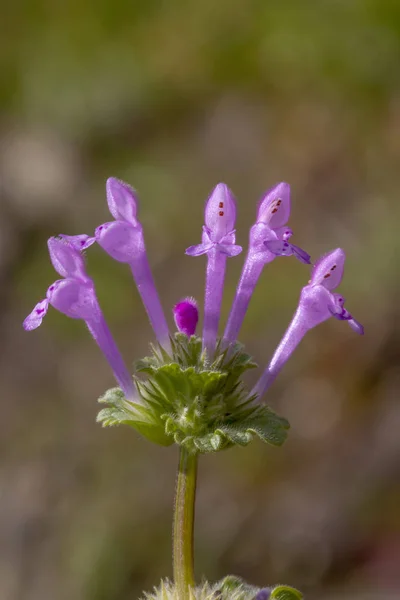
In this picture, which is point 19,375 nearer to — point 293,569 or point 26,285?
point 26,285

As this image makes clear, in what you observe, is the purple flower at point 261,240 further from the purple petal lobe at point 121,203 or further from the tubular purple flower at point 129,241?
the purple petal lobe at point 121,203

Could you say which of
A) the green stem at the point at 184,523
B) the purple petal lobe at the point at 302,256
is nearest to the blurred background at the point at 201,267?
the green stem at the point at 184,523

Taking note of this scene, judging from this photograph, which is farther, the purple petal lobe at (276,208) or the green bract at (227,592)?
the purple petal lobe at (276,208)

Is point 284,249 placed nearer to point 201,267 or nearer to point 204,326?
point 204,326

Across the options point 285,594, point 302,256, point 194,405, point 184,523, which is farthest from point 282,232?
point 285,594

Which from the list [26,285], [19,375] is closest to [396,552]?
[19,375]

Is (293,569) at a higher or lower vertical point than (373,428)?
lower

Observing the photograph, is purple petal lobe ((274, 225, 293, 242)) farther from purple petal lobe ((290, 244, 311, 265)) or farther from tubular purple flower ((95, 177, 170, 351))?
tubular purple flower ((95, 177, 170, 351))
